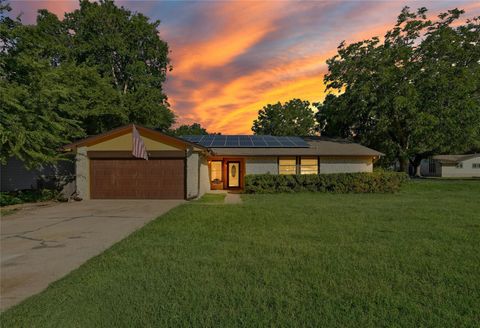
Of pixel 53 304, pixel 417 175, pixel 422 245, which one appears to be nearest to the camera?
pixel 53 304

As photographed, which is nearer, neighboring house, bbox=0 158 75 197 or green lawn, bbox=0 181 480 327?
green lawn, bbox=0 181 480 327

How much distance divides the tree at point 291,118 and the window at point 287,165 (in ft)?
138

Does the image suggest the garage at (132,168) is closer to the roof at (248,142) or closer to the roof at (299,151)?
the roof at (299,151)

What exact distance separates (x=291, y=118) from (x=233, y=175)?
45179 millimetres

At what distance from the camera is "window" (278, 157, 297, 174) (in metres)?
22.8

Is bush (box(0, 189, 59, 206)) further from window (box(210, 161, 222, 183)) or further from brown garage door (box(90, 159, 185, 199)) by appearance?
window (box(210, 161, 222, 183))

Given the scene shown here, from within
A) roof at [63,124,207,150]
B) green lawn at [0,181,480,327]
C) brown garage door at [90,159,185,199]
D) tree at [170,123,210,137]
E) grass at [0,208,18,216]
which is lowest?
green lawn at [0,181,480,327]

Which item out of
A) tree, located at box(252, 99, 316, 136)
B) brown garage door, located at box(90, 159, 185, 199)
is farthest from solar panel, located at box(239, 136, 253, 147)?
tree, located at box(252, 99, 316, 136)

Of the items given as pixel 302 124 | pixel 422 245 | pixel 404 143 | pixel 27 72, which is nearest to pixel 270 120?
pixel 302 124

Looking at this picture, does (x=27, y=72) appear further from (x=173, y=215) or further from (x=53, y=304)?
(x=53, y=304)

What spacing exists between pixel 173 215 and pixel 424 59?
27458mm

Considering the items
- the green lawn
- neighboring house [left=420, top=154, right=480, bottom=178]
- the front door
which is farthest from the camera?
neighboring house [left=420, top=154, right=480, bottom=178]

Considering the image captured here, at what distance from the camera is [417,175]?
41312 millimetres

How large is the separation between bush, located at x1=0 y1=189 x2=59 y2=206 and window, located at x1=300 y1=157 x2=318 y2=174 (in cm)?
1573
